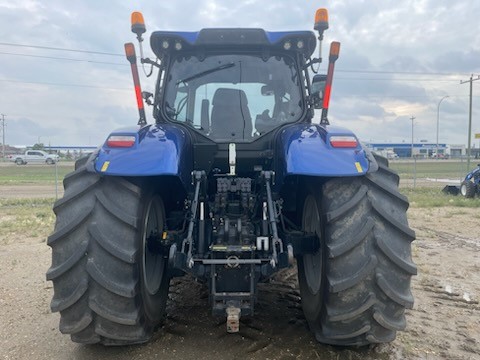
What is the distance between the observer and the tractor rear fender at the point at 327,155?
2.92 meters

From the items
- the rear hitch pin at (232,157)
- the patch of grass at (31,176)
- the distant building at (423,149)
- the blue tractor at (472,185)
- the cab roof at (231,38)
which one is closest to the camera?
the rear hitch pin at (232,157)

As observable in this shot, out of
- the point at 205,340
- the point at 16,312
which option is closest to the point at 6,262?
the point at 16,312

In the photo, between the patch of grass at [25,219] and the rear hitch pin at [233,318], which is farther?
the patch of grass at [25,219]

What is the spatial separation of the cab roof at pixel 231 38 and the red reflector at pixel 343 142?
1.30m

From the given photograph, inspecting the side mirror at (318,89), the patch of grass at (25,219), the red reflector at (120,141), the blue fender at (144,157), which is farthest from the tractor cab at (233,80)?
the patch of grass at (25,219)

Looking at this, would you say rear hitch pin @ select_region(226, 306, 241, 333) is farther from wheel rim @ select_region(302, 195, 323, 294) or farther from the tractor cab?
the tractor cab

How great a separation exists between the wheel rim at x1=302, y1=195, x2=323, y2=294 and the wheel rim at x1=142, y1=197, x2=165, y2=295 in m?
1.22

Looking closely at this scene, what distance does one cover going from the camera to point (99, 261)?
286cm

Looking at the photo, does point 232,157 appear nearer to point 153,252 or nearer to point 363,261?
point 153,252

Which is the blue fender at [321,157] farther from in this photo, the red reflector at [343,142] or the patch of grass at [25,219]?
the patch of grass at [25,219]

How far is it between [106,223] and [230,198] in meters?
1.14

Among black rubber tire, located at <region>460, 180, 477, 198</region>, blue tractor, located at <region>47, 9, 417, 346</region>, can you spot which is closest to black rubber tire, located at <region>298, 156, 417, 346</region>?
blue tractor, located at <region>47, 9, 417, 346</region>

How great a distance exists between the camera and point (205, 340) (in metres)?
3.47

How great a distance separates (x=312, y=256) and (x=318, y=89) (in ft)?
5.16
